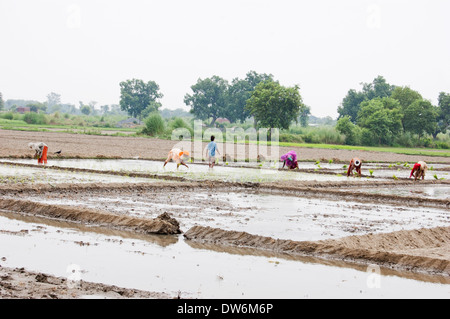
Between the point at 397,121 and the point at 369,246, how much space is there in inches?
2383

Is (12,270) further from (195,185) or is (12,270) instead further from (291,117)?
(291,117)

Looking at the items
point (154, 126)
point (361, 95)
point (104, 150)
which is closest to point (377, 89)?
point (361, 95)

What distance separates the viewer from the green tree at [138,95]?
116m

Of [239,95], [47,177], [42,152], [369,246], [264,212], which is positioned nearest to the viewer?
[369,246]

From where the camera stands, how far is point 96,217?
10.4 meters

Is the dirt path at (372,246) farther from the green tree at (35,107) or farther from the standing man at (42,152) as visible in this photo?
the green tree at (35,107)

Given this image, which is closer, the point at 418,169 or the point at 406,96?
the point at 418,169

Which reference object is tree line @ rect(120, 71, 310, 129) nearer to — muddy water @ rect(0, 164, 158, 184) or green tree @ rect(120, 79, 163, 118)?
green tree @ rect(120, 79, 163, 118)

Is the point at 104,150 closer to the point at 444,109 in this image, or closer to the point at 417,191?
the point at 417,191

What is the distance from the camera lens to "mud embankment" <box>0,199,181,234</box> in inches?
381

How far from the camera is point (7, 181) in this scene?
596 inches

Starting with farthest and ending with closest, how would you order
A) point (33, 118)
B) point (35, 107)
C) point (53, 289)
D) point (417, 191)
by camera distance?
point (35, 107)
point (33, 118)
point (417, 191)
point (53, 289)

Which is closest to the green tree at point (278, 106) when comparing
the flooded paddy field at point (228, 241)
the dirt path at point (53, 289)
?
the flooded paddy field at point (228, 241)
